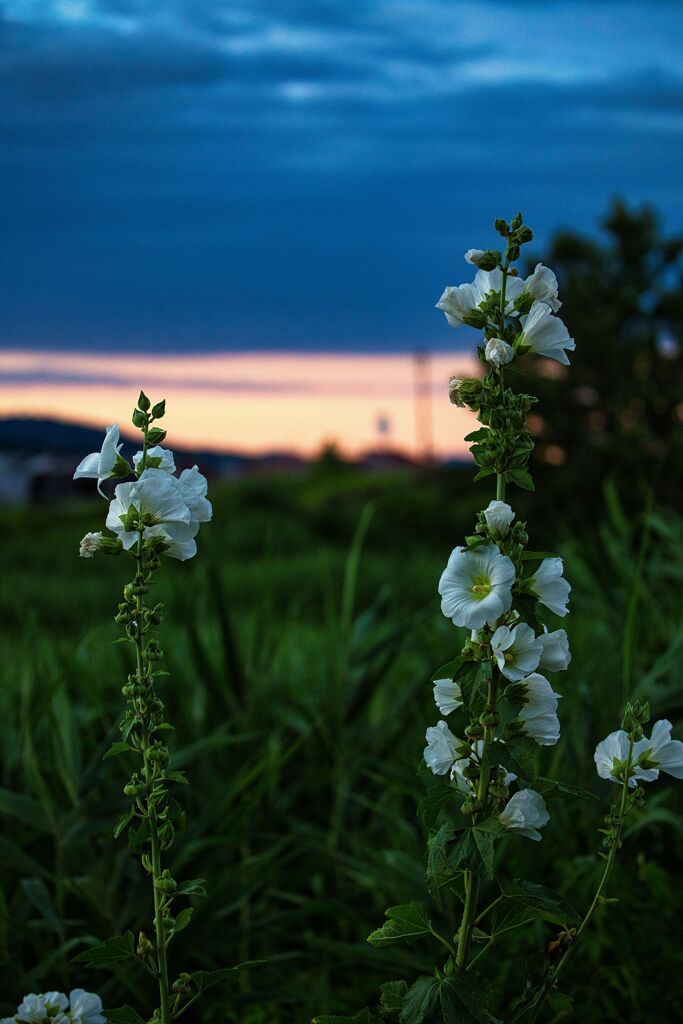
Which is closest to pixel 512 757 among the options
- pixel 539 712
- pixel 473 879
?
pixel 539 712

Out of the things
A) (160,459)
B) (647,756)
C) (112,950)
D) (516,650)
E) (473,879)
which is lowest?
(112,950)

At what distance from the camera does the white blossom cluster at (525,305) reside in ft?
5.50

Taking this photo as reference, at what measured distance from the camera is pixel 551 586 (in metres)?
1.59

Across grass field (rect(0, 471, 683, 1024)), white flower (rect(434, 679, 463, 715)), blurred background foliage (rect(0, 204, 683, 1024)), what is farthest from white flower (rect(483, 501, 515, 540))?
grass field (rect(0, 471, 683, 1024))

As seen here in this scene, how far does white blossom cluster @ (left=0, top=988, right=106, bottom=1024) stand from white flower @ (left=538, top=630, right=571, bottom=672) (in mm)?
1038

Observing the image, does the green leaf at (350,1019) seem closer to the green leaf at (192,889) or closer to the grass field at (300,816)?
the green leaf at (192,889)

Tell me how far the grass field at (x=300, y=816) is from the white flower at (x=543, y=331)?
1.44 metres

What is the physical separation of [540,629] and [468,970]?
1.75ft

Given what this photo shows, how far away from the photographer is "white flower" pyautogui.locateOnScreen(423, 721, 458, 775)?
167 cm

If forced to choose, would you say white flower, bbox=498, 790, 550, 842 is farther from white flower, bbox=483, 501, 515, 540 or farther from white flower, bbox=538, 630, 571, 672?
white flower, bbox=483, 501, 515, 540

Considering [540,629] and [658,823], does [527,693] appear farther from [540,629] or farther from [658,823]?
[658,823]

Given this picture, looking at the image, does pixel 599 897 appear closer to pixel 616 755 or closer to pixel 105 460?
pixel 616 755

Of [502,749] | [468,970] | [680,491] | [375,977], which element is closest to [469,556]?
[502,749]

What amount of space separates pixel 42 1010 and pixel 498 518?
1239mm
